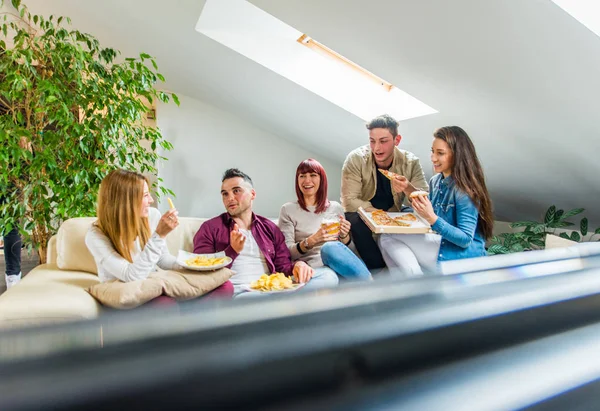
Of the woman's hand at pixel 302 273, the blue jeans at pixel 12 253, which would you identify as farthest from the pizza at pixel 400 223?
the blue jeans at pixel 12 253

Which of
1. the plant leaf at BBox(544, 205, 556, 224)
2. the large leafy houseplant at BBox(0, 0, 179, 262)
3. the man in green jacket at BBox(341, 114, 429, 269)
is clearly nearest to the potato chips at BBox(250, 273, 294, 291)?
the man in green jacket at BBox(341, 114, 429, 269)

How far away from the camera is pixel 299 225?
2.29 m

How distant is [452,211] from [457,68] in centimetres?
77

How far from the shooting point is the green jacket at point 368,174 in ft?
7.71

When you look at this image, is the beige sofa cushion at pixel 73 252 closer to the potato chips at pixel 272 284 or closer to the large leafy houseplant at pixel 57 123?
the large leafy houseplant at pixel 57 123

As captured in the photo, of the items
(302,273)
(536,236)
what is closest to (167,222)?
(302,273)

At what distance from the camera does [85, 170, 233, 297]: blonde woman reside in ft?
5.22

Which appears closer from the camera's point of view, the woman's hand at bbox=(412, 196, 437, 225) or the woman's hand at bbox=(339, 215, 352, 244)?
the woman's hand at bbox=(412, 196, 437, 225)

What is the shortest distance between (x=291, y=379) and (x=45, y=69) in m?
2.74

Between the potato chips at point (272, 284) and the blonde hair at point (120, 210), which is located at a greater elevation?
the blonde hair at point (120, 210)

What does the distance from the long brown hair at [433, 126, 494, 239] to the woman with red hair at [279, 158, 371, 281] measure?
0.62 meters

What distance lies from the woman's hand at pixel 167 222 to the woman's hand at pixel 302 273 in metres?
0.62

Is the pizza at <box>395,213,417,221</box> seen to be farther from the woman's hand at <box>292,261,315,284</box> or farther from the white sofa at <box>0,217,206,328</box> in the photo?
the white sofa at <box>0,217,206,328</box>

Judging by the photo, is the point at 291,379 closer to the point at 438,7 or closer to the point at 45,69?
the point at 438,7
